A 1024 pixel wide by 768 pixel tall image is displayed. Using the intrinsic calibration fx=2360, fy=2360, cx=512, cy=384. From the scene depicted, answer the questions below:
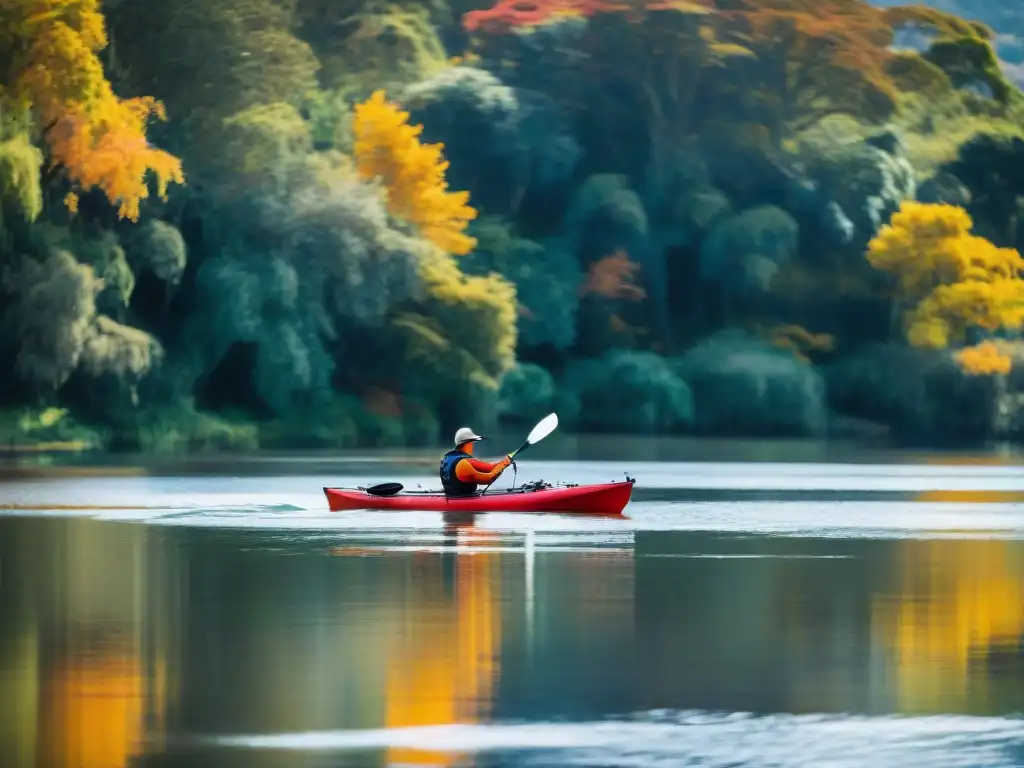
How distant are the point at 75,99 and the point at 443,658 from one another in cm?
3449

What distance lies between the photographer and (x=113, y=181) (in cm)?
4838

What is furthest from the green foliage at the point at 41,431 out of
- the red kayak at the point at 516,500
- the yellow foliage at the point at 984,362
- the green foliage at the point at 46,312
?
the yellow foliage at the point at 984,362

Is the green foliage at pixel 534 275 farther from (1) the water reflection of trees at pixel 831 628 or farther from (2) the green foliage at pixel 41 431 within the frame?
(1) the water reflection of trees at pixel 831 628

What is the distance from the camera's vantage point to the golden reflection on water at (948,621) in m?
13.0

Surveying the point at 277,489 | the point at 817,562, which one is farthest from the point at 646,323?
the point at 817,562

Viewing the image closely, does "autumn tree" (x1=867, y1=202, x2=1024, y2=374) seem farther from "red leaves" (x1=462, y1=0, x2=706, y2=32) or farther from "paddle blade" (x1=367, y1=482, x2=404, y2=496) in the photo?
"paddle blade" (x1=367, y1=482, x2=404, y2=496)

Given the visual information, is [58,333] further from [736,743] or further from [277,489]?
[736,743]

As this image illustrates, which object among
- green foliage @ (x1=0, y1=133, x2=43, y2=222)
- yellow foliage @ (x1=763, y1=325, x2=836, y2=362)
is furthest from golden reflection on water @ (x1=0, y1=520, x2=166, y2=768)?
yellow foliage @ (x1=763, y1=325, x2=836, y2=362)

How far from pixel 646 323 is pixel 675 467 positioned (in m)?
26.4

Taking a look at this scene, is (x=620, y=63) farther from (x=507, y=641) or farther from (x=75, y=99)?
(x=507, y=641)

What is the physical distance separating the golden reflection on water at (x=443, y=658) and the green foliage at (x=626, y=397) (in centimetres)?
4869

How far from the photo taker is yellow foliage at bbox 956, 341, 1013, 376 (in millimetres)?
70375

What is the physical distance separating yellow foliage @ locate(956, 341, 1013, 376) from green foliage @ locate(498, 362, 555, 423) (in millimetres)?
12497

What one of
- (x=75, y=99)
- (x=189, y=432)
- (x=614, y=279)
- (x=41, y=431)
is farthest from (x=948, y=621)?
(x=614, y=279)
